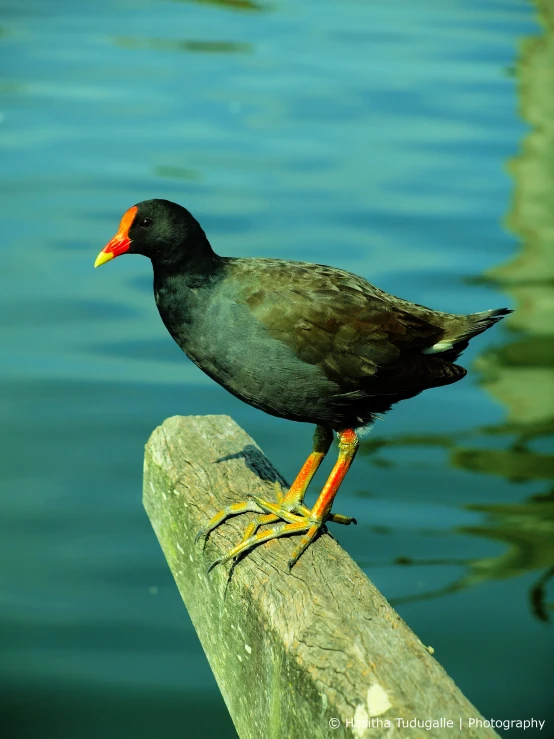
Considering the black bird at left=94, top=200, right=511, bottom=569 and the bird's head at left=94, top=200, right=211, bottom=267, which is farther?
the bird's head at left=94, top=200, right=211, bottom=267

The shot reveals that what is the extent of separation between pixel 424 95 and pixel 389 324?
863 centimetres

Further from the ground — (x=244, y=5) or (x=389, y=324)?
(x=244, y=5)

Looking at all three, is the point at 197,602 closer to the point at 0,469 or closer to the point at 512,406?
the point at 0,469

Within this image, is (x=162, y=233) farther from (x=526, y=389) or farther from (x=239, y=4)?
(x=239, y=4)

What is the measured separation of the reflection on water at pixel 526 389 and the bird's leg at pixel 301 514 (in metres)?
1.59

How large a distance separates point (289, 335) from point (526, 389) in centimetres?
379

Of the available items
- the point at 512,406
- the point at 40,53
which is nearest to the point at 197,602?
the point at 512,406

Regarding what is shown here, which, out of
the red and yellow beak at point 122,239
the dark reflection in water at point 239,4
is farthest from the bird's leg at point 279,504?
the dark reflection in water at point 239,4

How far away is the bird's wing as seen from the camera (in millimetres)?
3705

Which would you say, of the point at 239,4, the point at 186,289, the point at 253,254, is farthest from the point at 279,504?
the point at 239,4

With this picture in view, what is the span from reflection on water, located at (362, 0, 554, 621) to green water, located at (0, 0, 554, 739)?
0.06 feet

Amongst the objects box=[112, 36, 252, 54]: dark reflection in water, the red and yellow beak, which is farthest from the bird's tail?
box=[112, 36, 252, 54]: dark reflection in water

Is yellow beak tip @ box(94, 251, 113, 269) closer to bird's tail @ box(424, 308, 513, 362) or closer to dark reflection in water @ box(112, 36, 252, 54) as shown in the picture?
bird's tail @ box(424, 308, 513, 362)

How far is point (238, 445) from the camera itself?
3.97m
